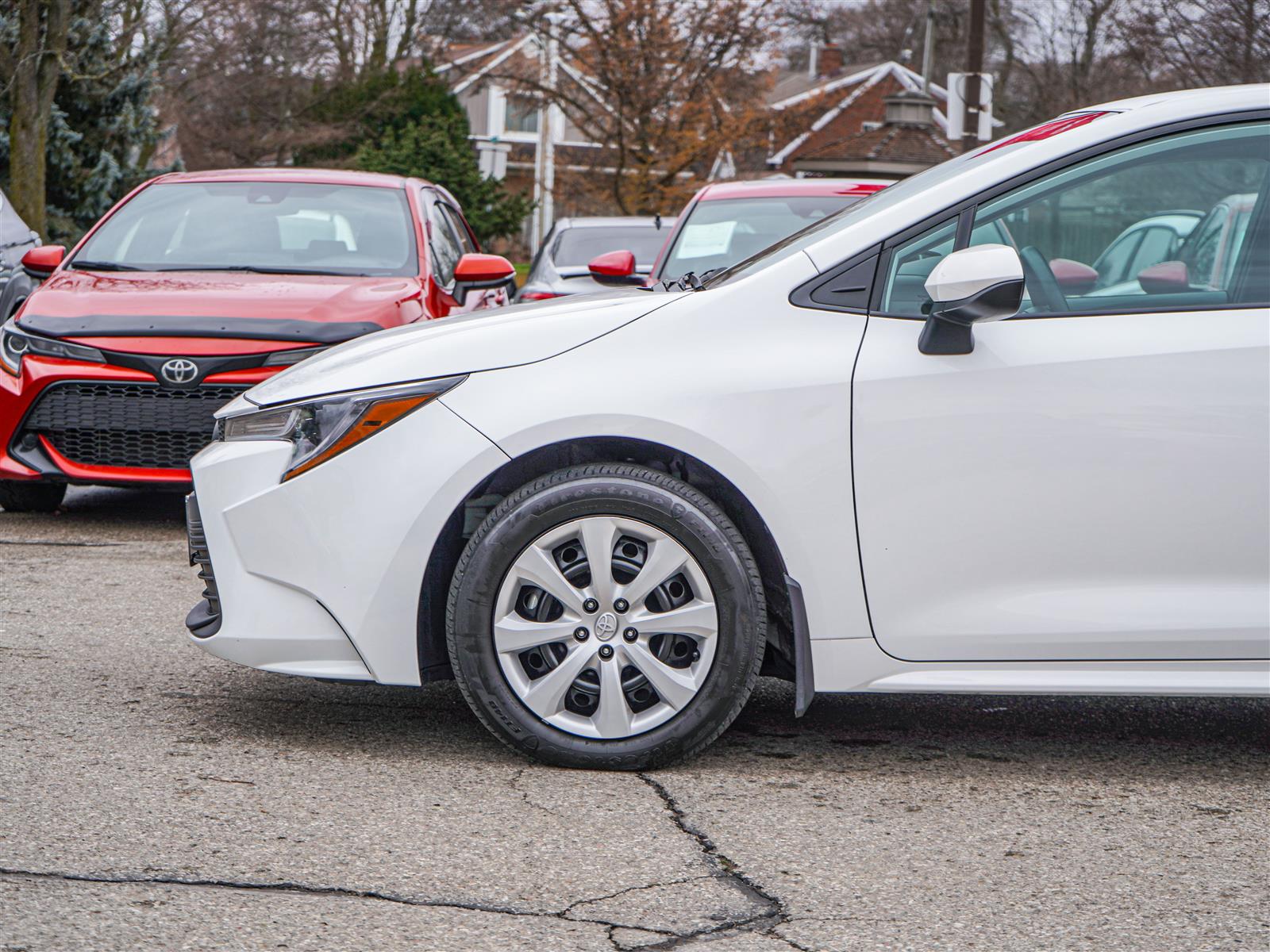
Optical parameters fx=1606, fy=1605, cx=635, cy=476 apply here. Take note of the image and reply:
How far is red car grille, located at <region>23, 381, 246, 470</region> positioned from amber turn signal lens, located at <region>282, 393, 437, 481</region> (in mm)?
2999

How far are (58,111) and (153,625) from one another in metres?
19.1

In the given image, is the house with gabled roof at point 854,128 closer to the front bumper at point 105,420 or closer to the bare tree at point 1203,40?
the bare tree at point 1203,40

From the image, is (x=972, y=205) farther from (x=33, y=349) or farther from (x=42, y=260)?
(x=42, y=260)

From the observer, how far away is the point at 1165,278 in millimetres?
3871

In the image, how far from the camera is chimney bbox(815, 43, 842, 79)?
62781 millimetres

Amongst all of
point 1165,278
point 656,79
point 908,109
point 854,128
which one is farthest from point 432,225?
point 854,128

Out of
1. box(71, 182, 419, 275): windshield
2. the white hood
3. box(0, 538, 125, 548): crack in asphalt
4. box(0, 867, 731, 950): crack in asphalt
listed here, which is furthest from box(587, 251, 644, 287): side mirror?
box(0, 867, 731, 950): crack in asphalt

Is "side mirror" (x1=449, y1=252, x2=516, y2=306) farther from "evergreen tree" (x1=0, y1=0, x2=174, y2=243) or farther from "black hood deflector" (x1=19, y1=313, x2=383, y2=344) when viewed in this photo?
"evergreen tree" (x1=0, y1=0, x2=174, y2=243)

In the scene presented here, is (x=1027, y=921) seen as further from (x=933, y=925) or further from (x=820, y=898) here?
Result: (x=820, y=898)

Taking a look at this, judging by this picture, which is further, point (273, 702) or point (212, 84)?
point (212, 84)

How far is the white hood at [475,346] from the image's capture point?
3.83 meters

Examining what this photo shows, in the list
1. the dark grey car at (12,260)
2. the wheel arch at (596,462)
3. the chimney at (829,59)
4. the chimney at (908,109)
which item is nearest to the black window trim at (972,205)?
the wheel arch at (596,462)

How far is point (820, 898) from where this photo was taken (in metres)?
3.12

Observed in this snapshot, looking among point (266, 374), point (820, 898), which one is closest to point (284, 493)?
point (820, 898)
